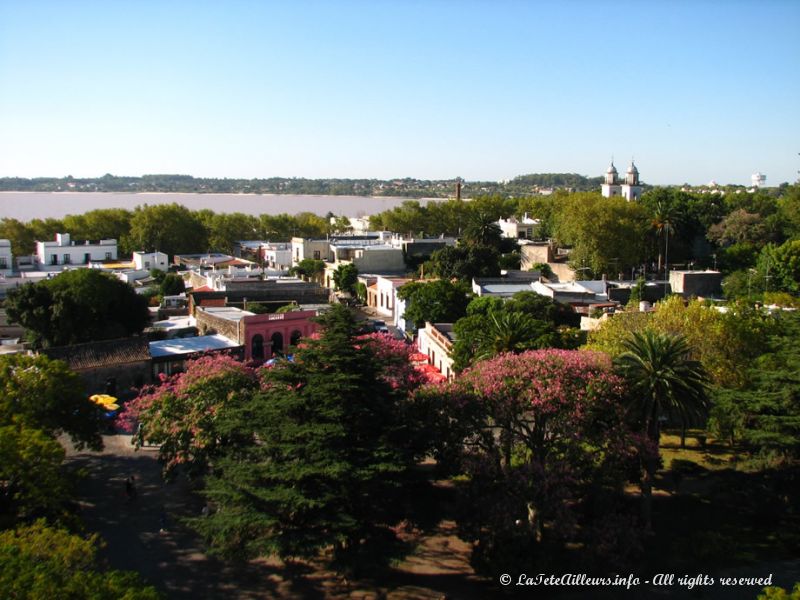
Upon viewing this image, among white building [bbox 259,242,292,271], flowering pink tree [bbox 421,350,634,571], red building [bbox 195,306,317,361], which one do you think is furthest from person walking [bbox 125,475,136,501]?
white building [bbox 259,242,292,271]

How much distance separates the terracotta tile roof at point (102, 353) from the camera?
2736cm

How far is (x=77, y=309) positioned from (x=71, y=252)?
114 ft

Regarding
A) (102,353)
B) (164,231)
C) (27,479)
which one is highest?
(164,231)

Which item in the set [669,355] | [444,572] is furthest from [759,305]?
[444,572]

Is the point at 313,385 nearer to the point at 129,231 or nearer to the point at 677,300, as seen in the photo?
the point at 677,300

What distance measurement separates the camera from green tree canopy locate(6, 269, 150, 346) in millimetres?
30922

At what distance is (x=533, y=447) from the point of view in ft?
53.2

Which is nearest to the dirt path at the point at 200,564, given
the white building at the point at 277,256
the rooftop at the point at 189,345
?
the rooftop at the point at 189,345

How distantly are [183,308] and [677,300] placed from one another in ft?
98.1

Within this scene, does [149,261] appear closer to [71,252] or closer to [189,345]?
[71,252]

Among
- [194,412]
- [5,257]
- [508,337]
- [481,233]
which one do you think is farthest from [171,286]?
[194,412]

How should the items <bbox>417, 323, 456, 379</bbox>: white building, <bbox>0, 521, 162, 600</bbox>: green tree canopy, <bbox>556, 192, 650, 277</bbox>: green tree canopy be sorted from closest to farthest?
1. <bbox>0, 521, 162, 600</bbox>: green tree canopy
2. <bbox>417, 323, 456, 379</bbox>: white building
3. <bbox>556, 192, 650, 277</bbox>: green tree canopy

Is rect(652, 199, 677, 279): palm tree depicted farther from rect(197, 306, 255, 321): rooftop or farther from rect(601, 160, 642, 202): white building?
rect(601, 160, 642, 202): white building

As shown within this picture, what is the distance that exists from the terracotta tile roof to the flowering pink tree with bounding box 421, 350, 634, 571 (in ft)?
53.3
